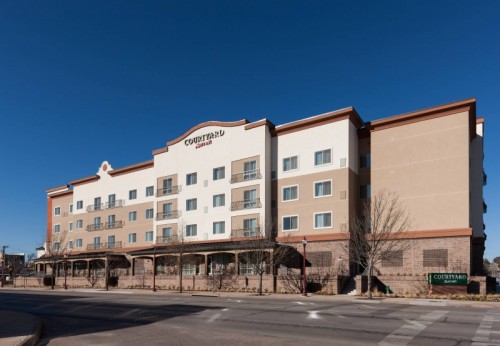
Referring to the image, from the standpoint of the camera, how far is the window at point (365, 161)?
1634 inches

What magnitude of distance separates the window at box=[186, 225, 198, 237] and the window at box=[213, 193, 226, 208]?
3855 mm

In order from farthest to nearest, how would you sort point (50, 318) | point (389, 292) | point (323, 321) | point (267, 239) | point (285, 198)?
point (285, 198) < point (267, 239) < point (389, 292) < point (50, 318) < point (323, 321)

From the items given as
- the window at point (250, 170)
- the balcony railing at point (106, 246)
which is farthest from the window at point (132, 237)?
the window at point (250, 170)

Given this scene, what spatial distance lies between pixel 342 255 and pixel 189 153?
21.8m

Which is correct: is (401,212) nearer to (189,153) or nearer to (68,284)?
(189,153)

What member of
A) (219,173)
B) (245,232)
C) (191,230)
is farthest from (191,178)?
(245,232)

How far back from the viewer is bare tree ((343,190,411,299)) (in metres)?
35.7

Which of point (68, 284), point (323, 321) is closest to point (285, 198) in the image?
point (323, 321)

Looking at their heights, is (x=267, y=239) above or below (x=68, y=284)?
above

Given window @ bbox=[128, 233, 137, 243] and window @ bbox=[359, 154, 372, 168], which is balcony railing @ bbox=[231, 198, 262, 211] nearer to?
window @ bbox=[359, 154, 372, 168]

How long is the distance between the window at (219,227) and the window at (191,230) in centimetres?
286

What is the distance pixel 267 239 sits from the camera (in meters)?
40.5

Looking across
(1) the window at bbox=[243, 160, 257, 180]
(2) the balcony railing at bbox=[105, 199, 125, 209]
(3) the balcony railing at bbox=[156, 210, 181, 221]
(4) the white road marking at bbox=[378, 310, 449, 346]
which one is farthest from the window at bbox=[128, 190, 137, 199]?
(4) the white road marking at bbox=[378, 310, 449, 346]

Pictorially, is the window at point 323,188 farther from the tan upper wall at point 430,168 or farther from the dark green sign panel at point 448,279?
the dark green sign panel at point 448,279
